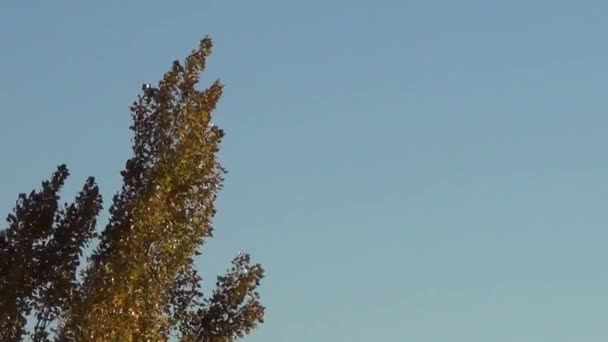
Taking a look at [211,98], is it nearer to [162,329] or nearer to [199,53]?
[199,53]

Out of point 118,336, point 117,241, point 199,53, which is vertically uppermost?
point 199,53

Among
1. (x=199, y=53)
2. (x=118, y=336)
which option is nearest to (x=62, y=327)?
(x=118, y=336)

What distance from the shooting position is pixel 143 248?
2058 cm

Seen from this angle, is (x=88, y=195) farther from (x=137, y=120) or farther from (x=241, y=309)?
(x=241, y=309)

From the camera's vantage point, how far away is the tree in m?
20.2

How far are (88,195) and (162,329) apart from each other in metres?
2.13

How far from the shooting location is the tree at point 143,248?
2025 cm

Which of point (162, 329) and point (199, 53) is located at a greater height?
point (199, 53)

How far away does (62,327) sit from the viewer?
20.3 metres

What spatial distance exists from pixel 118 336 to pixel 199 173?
2.75 metres

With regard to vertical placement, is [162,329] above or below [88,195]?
below

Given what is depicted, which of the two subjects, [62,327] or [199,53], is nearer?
[62,327]

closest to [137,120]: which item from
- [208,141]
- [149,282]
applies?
[208,141]

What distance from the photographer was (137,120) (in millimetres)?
21562
